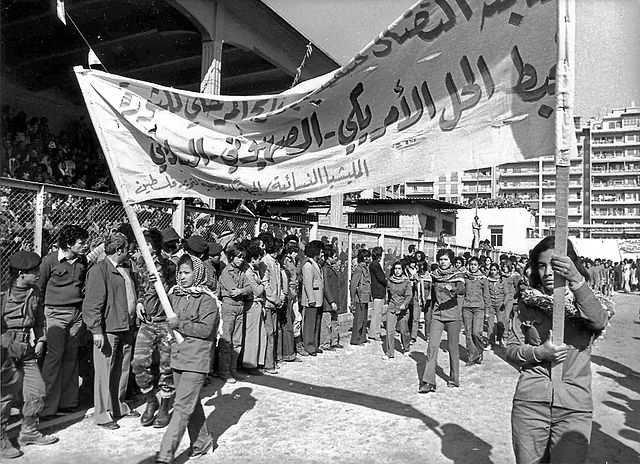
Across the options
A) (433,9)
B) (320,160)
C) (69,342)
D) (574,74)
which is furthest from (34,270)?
(574,74)

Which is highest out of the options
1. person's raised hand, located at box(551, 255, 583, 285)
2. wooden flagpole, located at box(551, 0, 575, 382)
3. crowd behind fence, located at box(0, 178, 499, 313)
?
wooden flagpole, located at box(551, 0, 575, 382)

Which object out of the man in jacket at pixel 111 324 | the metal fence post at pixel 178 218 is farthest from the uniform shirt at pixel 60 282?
the metal fence post at pixel 178 218

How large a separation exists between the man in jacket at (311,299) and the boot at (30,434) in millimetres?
5169

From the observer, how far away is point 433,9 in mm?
3730

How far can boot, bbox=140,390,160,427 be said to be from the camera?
5.66 m

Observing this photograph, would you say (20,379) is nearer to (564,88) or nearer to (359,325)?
(564,88)

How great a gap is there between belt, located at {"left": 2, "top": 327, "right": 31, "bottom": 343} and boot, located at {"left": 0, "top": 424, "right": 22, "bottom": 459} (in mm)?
729

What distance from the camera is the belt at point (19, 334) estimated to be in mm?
4832

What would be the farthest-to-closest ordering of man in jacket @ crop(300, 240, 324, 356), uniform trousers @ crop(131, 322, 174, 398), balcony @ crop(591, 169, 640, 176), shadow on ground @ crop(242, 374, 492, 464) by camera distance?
1. balcony @ crop(591, 169, 640, 176)
2. man in jacket @ crop(300, 240, 324, 356)
3. uniform trousers @ crop(131, 322, 174, 398)
4. shadow on ground @ crop(242, 374, 492, 464)

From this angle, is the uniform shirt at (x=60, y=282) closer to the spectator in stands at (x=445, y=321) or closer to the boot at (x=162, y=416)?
the boot at (x=162, y=416)

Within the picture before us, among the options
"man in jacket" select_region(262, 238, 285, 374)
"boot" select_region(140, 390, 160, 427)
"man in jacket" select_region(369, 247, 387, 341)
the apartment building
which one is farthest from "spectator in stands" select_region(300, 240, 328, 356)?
the apartment building

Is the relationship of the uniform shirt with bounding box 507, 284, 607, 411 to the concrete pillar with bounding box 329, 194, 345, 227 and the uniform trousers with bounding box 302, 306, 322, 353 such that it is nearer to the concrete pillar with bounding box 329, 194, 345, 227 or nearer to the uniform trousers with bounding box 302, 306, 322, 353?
the uniform trousers with bounding box 302, 306, 322, 353

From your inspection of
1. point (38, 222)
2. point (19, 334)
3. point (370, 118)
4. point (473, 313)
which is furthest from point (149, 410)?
point (473, 313)

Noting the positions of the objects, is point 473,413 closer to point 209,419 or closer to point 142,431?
point 209,419
